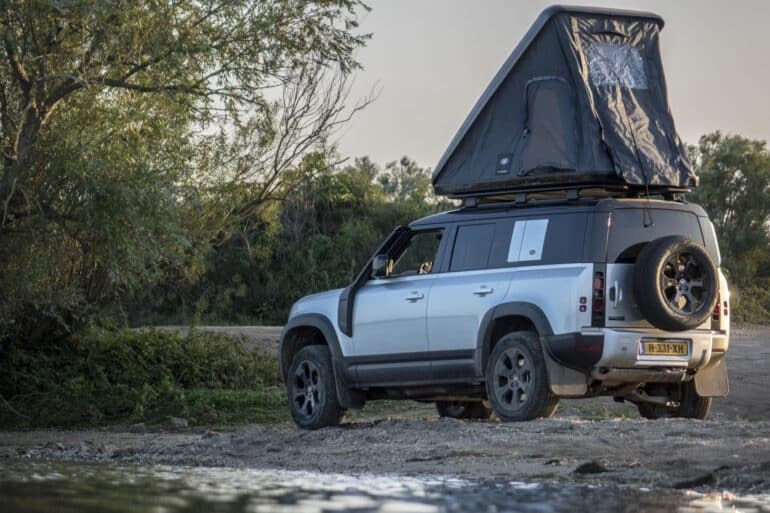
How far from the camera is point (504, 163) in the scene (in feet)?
41.8

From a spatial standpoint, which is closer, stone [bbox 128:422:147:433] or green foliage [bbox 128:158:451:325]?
stone [bbox 128:422:147:433]

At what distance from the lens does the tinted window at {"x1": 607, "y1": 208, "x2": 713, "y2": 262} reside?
11.8 meters

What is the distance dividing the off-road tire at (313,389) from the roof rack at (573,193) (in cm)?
217

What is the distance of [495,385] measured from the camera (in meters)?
12.3

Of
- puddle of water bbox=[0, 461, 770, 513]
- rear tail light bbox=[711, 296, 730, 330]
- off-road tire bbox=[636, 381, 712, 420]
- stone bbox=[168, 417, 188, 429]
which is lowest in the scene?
stone bbox=[168, 417, 188, 429]

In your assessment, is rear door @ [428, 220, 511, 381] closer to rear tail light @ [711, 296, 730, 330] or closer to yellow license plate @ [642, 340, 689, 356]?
yellow license plate @ [642, 340, 689, 356]

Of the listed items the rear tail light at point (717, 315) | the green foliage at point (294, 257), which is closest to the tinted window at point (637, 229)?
the rear tail light at point (717, 315)

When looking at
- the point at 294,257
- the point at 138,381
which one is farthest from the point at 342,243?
the point at 138,381

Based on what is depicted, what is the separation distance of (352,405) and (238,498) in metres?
5.83

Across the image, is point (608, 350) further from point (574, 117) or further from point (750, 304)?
point (750, 304)

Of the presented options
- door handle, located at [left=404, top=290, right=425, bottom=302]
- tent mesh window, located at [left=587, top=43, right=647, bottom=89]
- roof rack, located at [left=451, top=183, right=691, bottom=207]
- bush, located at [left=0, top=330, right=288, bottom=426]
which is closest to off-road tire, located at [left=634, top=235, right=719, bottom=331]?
roof rack, located at [left=451, top=183, right=691, bottom=207]

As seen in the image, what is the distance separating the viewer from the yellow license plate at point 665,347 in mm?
11811

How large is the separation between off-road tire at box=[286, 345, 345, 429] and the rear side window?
3.35 m

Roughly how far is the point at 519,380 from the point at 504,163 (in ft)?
6.56
